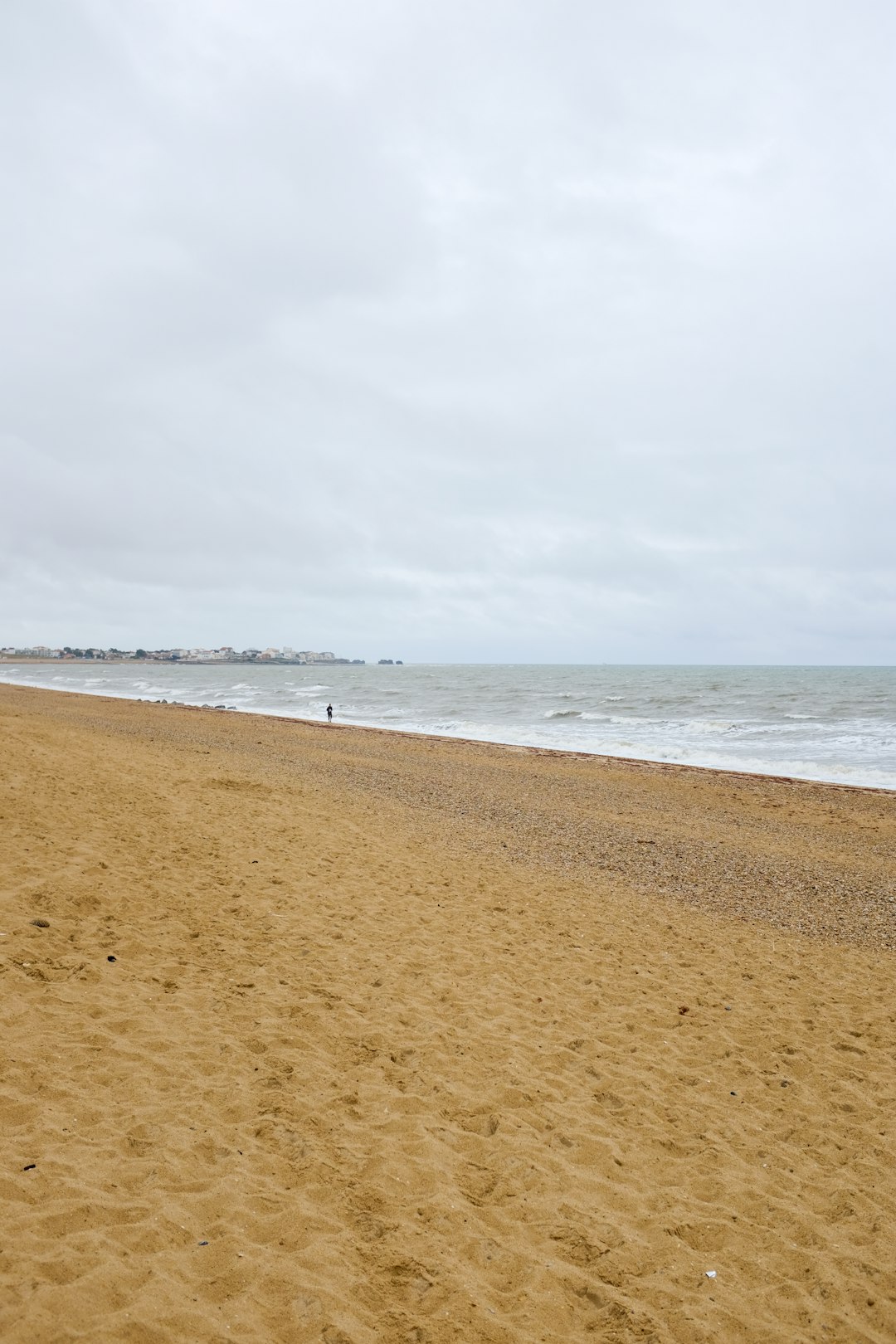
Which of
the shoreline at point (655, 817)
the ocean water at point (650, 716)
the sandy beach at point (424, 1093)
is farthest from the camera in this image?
the ocean water at point (650, 716)

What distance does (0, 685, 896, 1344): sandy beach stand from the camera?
124 inches

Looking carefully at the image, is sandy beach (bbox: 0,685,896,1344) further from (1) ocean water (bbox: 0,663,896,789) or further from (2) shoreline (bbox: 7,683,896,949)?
(1) ocean water (bbox: 0,663,896,789)

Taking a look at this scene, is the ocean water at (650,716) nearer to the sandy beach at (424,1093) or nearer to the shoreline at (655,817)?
the shoreline at (655,817)

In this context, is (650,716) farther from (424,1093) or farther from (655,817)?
(424,1093)

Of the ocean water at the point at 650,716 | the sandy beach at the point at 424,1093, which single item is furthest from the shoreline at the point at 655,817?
Result: the ocean water at the point at 650,716

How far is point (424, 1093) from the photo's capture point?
466 cm

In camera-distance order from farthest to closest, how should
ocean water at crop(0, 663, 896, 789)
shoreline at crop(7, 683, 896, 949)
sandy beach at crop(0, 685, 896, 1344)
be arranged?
ocean water at crop(0, 663, 896, 789) → shoreline at crop(7, 683, 896, 949) → sandy beach at crop(0, 685, 896, 1344)

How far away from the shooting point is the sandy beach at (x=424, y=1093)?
3162mm

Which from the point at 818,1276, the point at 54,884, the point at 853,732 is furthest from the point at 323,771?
the point at 853,732

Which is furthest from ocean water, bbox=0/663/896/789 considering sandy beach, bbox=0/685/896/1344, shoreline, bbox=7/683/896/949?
sandy beach, bbox=0/685/896/1344

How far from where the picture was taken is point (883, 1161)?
4.36m

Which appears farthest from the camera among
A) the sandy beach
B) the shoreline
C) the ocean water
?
the ocean water

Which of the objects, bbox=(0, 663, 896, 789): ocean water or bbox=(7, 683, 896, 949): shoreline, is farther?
bbox=(0, 663, 896, 789): ocean water

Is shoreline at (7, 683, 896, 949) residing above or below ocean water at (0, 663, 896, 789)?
below
